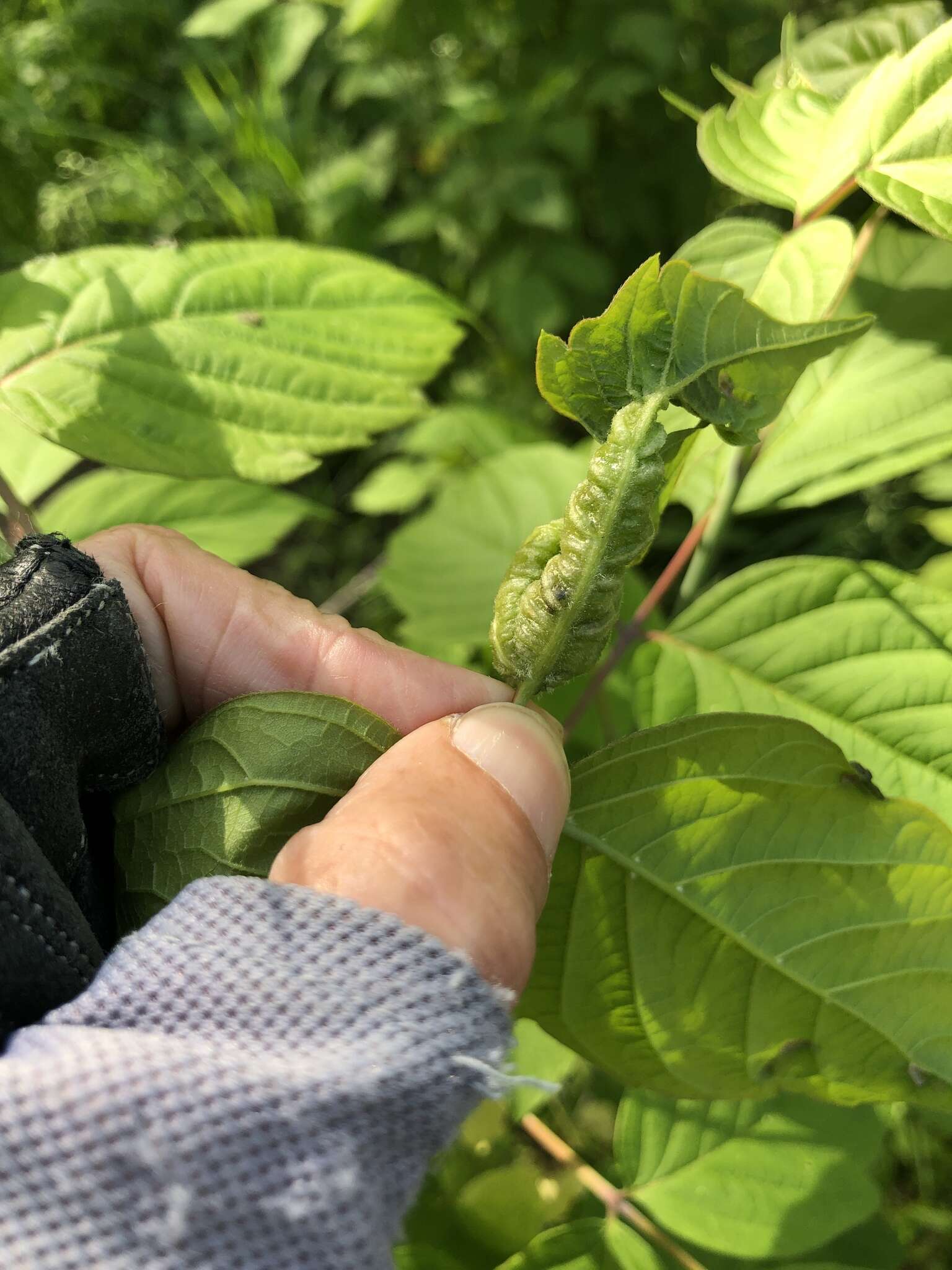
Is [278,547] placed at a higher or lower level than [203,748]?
lower

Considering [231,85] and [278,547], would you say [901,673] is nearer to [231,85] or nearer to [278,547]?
[278,547]

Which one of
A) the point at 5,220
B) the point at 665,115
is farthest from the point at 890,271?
the point at 5,220

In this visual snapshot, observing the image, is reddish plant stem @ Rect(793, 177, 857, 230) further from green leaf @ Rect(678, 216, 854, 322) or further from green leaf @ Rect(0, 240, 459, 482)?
green leaf @ Rect(0, 240, 459, 482)

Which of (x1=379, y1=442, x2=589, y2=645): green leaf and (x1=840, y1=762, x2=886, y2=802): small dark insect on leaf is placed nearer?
(x1=840, y1=762, x2=886, y2=802): small dark insect on leaf

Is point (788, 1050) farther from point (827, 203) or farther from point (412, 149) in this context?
point (412, 149)

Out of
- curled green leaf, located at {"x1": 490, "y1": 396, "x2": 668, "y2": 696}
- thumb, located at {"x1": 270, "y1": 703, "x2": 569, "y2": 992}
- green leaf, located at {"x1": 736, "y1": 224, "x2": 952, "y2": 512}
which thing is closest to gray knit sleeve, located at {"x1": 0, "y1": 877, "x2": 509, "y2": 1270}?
thumb, located at {"x1": 270, "y1": 703, "x2": 569, "y2": 992}

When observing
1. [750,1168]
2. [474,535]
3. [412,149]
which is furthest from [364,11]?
[750,1168]

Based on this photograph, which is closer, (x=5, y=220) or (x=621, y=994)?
(x=621, y=994)
